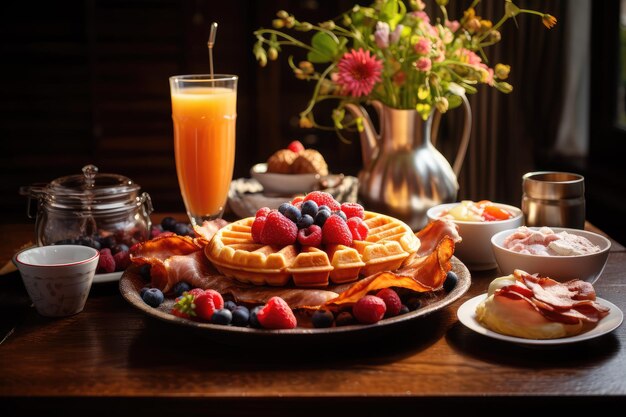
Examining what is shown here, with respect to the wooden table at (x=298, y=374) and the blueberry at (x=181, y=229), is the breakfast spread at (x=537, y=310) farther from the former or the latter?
the blueberry at (x=181, y=229)

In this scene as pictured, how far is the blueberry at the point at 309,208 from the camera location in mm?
1554

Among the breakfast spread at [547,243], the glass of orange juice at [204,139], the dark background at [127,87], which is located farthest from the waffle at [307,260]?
the dark background at [127,87]

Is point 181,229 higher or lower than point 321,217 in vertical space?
lower

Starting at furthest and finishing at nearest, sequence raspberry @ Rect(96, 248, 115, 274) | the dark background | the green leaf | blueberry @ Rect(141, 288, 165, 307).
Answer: the dark background → the green leaf → raspberry @ Rect(96, 248, 115, 274) → blueberry @ Rect(141, 288, 165, 307)

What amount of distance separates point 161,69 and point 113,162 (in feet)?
2.01

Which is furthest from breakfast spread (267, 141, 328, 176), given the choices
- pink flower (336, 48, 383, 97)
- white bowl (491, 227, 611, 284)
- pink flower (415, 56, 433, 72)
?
white bowl (491, 227, 611, 284)

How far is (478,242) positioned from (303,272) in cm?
51

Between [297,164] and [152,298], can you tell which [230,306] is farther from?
[297,164]

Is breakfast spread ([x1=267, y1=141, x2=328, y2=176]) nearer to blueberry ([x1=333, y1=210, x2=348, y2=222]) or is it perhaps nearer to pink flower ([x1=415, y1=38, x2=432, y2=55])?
pink flower ([x1=415, y1=38, x2=432, y2=55])

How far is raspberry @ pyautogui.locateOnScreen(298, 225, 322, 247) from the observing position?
5.04ft

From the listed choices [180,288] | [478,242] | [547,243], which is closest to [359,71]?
[478,242]

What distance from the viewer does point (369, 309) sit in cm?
132

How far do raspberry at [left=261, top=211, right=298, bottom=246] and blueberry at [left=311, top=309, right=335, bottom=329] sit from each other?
9.2 inches
